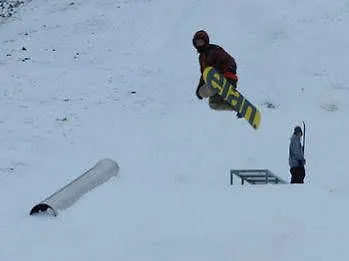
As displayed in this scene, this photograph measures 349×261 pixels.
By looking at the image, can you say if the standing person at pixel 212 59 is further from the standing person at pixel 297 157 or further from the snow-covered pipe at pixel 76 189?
the standing person at pixel 297 157

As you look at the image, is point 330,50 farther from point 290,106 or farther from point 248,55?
point 290,106

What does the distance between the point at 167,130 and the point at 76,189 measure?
339 inches

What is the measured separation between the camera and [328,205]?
7.84 m

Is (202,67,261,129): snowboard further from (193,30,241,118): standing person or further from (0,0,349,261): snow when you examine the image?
(0,0,349,261): snow

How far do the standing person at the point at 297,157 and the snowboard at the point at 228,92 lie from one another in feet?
9.01

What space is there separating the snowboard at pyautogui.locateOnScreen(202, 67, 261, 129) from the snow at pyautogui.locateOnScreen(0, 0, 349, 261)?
1092 mm

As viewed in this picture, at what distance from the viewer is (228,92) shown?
27.2 feet

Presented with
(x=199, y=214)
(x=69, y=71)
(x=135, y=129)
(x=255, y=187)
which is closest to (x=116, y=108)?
(x=135, y=129)

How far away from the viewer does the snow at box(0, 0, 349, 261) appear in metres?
6.51

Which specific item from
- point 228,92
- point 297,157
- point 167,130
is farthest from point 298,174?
point 167,130

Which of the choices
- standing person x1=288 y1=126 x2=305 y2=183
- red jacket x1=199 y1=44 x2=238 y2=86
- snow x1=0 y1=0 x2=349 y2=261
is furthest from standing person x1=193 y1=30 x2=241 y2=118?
standing person x1=288 y1=126 x2=305 y2=183

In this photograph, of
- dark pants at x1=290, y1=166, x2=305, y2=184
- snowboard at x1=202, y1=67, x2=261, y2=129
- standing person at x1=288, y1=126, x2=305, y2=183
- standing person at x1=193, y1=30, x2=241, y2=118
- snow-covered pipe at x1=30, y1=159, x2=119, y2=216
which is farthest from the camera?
dark pants at x1=290, y1=166, x2=305, y2=184

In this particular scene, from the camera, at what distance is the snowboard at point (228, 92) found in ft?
26.2

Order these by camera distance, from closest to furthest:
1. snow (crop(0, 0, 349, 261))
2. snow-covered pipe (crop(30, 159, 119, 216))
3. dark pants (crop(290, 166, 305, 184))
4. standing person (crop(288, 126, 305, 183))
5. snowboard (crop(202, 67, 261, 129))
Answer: snow (crop(0, 0, 349, 261)) → snow-covered pipe (crop(30, 159, 119, 216)) → snowboard (crop(202, 67, 261, 129)) → standing person (crop(288, 126, 305, 183)) → dark pants (crop(290, 166, 305, 184))
